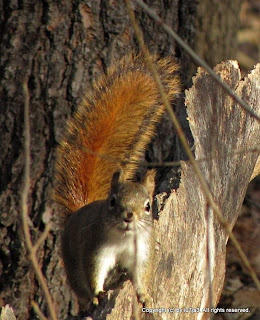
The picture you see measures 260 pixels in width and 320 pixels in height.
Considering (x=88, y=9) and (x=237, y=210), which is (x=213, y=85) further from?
(x=88, y=9)

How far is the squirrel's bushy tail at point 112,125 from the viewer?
239 centimetres

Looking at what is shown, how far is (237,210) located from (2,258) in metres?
1.02

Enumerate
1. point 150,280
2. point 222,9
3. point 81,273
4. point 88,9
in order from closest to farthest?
→ point 150,280
point 81,273
point 88,9
point 222,9

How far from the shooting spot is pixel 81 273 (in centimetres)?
236

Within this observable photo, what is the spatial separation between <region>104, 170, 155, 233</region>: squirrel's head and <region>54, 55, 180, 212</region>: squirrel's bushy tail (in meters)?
0.27

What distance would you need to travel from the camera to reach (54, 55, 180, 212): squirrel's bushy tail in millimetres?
2393

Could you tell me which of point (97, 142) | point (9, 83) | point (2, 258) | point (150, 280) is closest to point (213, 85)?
point (97, 142)

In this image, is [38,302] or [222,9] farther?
[222,9]

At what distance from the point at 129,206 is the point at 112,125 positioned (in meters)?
0.43

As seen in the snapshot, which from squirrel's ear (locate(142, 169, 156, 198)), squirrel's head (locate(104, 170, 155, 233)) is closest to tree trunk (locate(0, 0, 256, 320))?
squirrel's ear (locate(142, 169, 156, 198))

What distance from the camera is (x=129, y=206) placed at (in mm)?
2062

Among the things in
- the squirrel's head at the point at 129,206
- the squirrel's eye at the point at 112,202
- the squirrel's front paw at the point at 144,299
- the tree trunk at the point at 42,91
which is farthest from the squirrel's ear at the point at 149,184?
the tree trunk at the point at 42,91

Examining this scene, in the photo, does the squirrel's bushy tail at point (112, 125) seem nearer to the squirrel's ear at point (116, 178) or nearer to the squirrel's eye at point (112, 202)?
the squirrel's ear at point (116, 178)

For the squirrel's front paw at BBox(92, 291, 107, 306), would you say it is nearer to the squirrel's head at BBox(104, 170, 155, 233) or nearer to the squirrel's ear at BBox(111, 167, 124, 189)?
the squirrel's head at BBox(104, 170, 155, 233)
